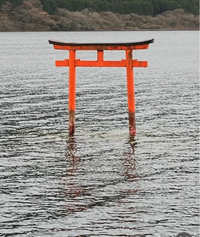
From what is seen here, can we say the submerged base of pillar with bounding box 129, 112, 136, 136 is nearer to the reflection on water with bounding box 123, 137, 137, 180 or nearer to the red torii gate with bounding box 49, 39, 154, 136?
the red torii gate with bounding box 49, 39, 154, 136

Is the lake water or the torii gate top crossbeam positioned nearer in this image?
the lake water

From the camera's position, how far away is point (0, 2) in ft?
639

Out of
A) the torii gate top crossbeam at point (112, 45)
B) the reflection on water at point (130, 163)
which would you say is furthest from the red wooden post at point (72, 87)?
the reflection on water at point (130, 163)

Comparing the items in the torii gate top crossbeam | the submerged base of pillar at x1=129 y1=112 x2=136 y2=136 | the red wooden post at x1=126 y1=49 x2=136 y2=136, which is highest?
the torii gate top crossbeam

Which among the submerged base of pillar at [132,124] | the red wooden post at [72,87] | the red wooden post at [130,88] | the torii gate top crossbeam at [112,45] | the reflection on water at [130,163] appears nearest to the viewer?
the reflection on water at [130,163]

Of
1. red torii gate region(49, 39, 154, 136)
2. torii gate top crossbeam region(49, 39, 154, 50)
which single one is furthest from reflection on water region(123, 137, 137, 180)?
torii gate top crossbeam region(49, 39, 154, 50)

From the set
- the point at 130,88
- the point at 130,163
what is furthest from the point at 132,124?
the point at 130,163

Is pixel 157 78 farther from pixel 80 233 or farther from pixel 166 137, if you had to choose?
pixel 80 233

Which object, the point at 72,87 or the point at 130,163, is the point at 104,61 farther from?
the point at 130,163

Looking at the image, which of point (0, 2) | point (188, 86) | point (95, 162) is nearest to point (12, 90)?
point (188, 86)

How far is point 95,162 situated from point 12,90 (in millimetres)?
20208

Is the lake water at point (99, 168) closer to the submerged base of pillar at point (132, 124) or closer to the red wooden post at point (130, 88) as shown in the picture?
the submerged base of pillar at point (132, 124)

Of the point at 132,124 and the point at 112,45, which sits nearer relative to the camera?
the point at 112,45

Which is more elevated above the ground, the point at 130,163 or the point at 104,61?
the point at 104,61
